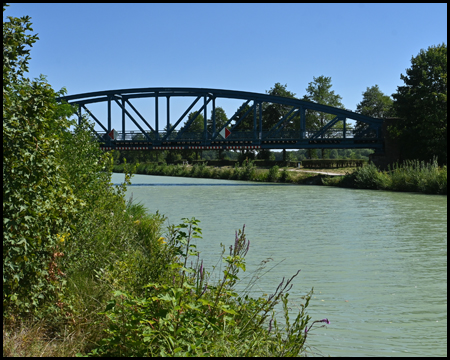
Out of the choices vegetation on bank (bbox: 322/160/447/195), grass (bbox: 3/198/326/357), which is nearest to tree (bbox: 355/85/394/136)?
vegetation on bank (bbox: 322/160/447/195)

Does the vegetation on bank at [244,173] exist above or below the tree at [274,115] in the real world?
below

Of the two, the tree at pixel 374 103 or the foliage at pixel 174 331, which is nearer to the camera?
the foliage at pixel 174 331

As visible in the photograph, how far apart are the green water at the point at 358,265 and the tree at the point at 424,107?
64.1 feet

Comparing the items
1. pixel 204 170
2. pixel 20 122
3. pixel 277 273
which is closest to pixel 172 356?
pixel 20 122

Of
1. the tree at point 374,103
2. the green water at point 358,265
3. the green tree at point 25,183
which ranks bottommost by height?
the green water at point 358,265

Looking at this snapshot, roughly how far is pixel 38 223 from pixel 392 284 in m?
5.74

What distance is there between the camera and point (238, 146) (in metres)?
46.9

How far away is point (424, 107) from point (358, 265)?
33.0m

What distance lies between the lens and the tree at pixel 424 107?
1500 inches

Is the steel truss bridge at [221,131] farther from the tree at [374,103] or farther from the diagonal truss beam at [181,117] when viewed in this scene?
the tree at [374,103]

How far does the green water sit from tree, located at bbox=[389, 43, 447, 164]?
64.1 ft

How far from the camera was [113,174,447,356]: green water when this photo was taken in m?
5.66

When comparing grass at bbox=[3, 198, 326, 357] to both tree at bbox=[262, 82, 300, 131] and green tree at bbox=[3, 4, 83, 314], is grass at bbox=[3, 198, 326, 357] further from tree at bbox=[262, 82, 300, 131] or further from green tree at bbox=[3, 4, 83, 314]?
tree at bbox=[262, 82, 300, 131]

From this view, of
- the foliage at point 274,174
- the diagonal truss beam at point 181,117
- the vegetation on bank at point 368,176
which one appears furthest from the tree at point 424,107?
the diagonal truss beam at point 181,117
